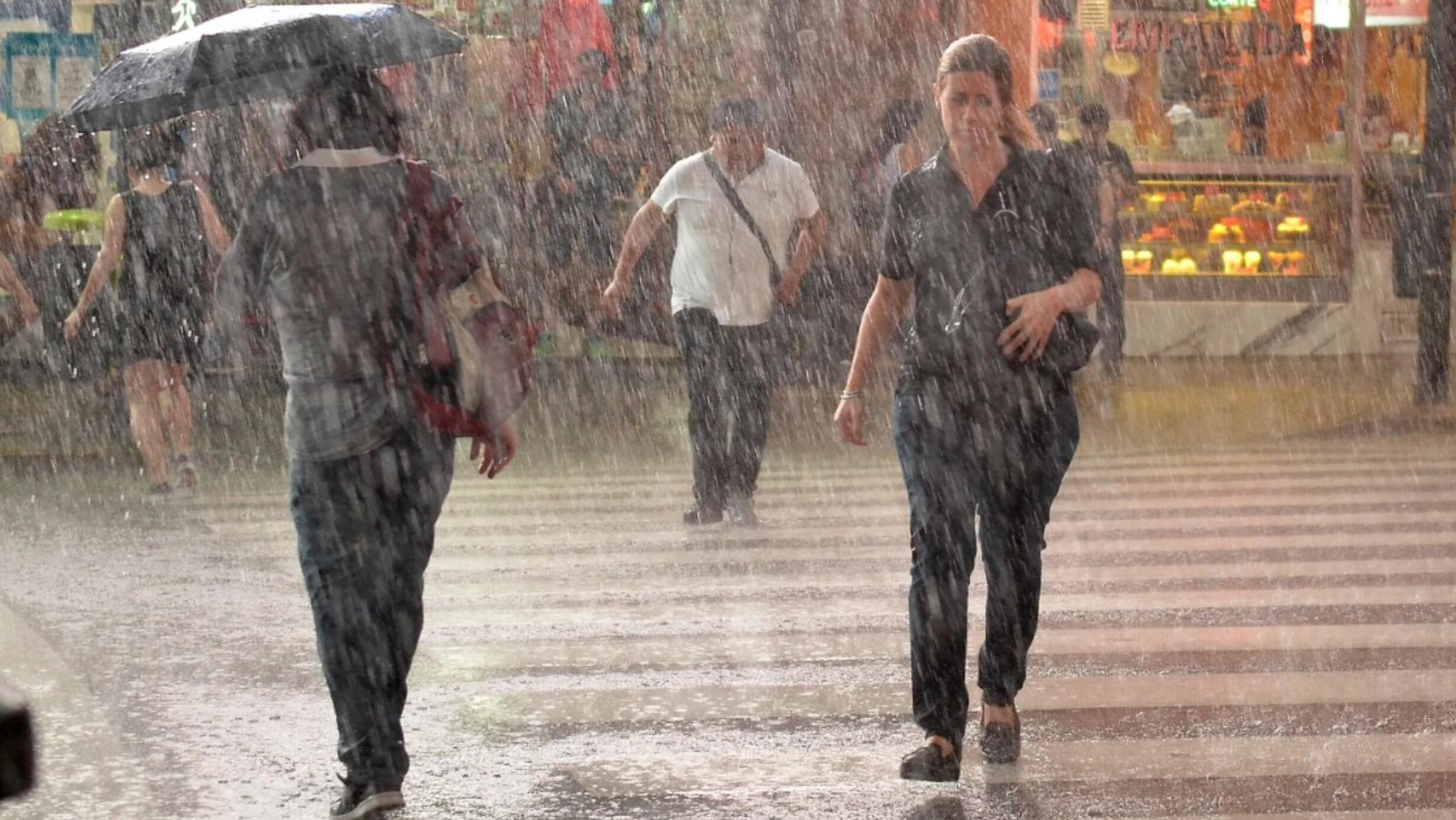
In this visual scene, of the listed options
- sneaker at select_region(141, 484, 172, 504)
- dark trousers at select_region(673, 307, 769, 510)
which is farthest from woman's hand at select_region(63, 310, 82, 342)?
dark trousers at select_region(673, 307, 769, 510)

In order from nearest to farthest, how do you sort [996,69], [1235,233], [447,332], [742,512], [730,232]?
1. [447,332]
2. [996,69]
3. [742,512]
4. [730,232]
5. [1235,233]

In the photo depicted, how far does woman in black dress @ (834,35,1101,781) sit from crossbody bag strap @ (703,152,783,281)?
4.73 metres

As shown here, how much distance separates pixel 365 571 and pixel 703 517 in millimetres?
4976

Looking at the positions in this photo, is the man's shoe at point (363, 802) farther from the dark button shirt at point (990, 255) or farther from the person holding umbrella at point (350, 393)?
the dark button shirt at point (990, 255)

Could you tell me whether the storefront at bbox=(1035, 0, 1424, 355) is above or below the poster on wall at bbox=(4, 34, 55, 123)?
below

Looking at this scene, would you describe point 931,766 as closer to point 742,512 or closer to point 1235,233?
point 742,512

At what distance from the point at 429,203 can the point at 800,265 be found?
5239 mm

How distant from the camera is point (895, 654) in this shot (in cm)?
743

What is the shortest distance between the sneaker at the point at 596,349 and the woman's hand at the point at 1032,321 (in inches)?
494

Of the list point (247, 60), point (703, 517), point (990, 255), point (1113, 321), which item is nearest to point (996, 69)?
point (990, 255)

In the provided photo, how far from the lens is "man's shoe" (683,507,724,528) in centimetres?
1038

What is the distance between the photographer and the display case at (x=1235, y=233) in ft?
64.2

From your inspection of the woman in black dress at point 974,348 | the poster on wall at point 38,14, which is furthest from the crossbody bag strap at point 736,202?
the poster on wall at point 38,14

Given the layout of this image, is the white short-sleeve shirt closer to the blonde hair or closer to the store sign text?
the blonde hair
